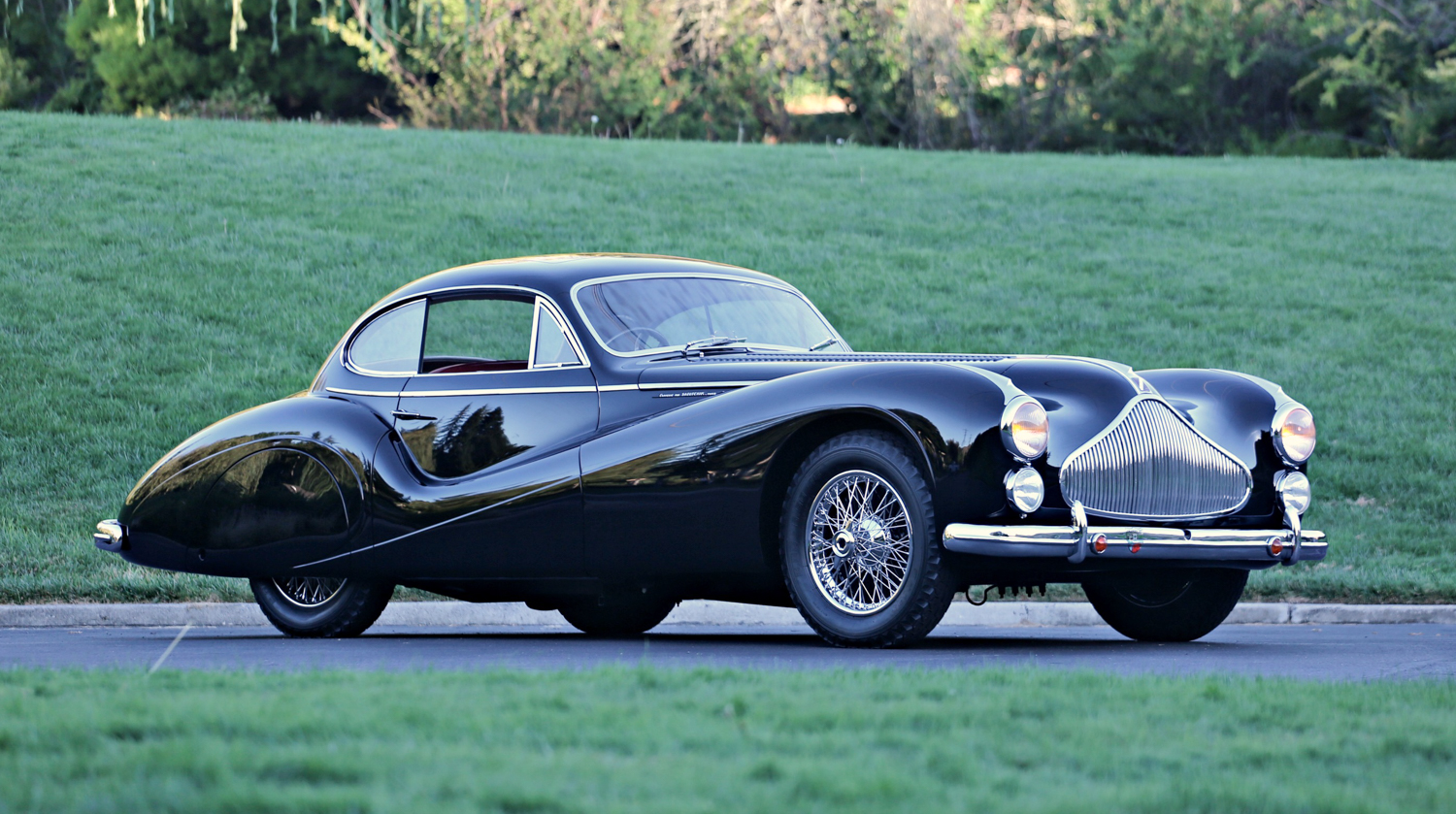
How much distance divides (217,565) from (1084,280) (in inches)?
522

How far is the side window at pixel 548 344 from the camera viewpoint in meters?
7.61

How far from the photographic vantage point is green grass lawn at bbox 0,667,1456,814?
331cm

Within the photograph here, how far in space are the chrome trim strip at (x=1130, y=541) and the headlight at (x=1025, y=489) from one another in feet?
0.30

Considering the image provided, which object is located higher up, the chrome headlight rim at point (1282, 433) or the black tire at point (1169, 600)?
the chrome headlight rim at point (1282, 433)

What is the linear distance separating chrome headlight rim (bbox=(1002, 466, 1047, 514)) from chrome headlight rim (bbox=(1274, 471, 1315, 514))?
1406 millimetres

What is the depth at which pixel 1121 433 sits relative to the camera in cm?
642

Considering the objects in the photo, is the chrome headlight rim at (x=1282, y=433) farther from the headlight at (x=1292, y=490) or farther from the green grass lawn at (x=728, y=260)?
the green grass lawn at (x=728, y=260)

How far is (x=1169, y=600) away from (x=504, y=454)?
336 cm

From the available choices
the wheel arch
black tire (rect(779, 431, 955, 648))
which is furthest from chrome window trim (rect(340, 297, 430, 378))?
black tire (rect(779, 431, 955, 648))

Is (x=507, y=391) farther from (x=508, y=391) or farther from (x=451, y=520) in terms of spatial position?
(x=451, y=520)

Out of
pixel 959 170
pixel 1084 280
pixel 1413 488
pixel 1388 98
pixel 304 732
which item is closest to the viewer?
pixel 304 732

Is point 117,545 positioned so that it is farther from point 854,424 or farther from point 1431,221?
point 1431,221

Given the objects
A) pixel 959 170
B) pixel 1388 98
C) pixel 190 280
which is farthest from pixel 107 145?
pixel 1388 98

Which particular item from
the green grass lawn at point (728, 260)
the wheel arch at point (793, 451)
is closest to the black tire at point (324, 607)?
the green grass lawn at point (728, 260)
